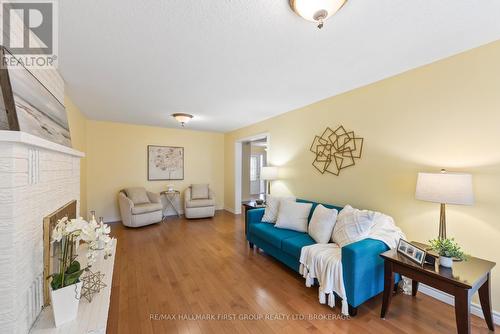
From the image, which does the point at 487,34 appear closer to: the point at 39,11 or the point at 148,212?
the point at 39,11

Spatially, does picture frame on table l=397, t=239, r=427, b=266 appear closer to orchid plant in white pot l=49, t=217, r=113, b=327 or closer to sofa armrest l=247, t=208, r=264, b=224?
sofa armrest l=247, t=208, r=264, b=224

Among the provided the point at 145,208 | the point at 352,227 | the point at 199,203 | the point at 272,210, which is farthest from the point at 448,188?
the point at 145,208

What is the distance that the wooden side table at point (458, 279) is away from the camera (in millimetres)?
1390

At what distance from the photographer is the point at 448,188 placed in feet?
5.53

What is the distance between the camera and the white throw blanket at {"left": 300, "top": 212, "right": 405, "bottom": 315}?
188 cm

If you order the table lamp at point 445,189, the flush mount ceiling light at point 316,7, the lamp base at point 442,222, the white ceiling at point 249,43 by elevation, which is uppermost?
the white ceiling at point 249,43

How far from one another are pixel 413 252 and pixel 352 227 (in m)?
0.53

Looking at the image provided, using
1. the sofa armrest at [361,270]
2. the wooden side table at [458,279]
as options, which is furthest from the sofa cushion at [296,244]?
the wooden side table at [458,279]

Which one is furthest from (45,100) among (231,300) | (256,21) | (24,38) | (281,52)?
(231,300)

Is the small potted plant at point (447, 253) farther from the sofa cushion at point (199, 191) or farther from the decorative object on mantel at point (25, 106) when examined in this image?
the sofa cushion at point (199, 191)

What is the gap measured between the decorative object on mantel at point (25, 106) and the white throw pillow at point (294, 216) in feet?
8.55

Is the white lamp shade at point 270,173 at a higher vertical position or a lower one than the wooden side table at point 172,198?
higher

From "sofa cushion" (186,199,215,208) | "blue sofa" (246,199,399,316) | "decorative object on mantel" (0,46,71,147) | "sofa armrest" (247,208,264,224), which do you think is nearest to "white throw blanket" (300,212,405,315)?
"blue sofa" (246,199,399,316)

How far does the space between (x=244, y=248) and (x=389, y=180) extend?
230 centimetres
